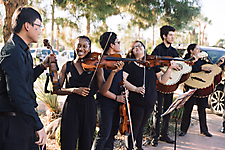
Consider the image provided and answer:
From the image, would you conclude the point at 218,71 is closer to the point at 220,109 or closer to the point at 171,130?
the point at 171,130

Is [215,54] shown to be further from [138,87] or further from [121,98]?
[121,98]

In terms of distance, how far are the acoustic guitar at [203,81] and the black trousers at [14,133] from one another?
3.65 meters

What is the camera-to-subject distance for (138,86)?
3.30 metres

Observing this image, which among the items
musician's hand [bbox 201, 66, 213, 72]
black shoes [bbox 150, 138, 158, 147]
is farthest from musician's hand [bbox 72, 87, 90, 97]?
musician's hand [bbox 201, 66, 213, 72]

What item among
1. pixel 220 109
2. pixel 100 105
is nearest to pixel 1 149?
pixel 100 105

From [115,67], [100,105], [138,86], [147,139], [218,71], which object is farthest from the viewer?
[218,71]

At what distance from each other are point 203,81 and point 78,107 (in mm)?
3011

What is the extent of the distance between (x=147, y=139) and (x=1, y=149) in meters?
3.11

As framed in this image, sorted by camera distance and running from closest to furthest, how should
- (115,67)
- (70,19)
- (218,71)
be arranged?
(115,67) < (218,71) < (70,19)

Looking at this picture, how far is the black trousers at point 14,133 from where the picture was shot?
1661 millimetres

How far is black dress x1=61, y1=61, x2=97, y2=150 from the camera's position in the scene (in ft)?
8.39

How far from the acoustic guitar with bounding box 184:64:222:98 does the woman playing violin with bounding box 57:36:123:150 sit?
99.0 inches

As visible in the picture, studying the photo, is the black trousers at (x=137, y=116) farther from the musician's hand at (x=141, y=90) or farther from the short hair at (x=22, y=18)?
the short hair at (x=22, y=18)

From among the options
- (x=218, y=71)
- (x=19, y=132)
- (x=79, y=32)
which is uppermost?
(x=79, y=32)
